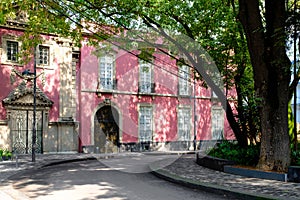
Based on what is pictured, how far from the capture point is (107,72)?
25.2 m

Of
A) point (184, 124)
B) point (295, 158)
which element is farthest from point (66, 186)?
point (184, 124)

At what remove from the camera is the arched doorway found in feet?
81.5

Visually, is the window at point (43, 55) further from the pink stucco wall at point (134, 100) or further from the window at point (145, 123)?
the window at point (145, 123)

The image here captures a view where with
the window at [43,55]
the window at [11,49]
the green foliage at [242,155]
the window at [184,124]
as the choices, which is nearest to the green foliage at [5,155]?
the window at [11,49]

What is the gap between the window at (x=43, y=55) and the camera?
22.2m

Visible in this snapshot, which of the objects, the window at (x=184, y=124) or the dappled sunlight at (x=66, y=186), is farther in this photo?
the window at (x=184, y=124)

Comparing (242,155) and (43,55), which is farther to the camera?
(43,55)

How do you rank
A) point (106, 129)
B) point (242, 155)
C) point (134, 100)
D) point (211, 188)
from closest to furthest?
point (211, 188)
point (242, 155)
point (106, 129)
point (134, 100)

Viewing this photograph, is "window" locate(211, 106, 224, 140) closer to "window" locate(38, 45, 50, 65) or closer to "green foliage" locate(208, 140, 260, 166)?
"window" locate(38, 45, 50, 65)

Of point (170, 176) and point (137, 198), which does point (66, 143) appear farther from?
A: point (137, 198)

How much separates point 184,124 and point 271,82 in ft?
62.6

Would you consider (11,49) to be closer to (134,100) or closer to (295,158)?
(134,100)

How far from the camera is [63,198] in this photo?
26.6 feet

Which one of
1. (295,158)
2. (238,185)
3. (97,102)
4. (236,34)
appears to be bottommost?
(238,185)
